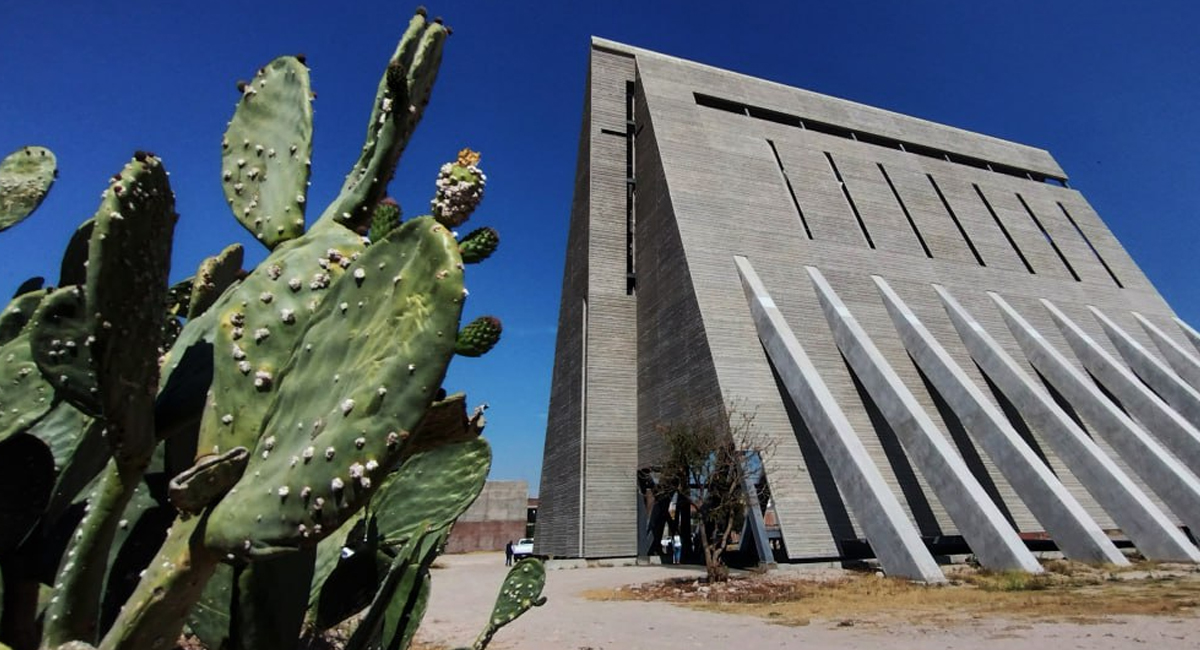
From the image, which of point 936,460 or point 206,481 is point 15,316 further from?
point 936,460

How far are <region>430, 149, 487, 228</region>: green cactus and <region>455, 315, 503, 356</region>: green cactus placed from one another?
33cm

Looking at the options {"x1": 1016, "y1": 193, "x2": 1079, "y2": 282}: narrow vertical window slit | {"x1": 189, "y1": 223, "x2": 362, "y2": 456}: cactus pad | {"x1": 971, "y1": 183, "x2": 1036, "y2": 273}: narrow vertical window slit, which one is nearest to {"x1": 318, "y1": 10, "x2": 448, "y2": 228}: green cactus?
{"x1": 189, "y1": 223, "x2": 362, "y2": 456}: cactus pad

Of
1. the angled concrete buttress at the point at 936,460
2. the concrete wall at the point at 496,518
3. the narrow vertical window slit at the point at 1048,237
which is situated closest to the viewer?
the angled concrete buttress at the point at 936,460

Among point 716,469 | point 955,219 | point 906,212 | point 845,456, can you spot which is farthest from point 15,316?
point 955,219

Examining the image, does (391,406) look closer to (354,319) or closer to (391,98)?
(354,319)

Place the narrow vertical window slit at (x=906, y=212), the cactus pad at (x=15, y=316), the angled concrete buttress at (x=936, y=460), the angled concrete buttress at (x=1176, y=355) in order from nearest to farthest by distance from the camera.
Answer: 1. the cactus pad at (x=15, y=316)
2. the angled concrete buttress at (x=936, y=460)
3. the angled concrete buttress at (x=1176, y=355)
4. the narrow vertical window slit at (x=906, y=212)

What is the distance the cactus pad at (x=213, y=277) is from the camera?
2705 mm

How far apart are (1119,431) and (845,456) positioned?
7.85 meters

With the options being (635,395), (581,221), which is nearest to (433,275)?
(635,395)

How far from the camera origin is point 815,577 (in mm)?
11594

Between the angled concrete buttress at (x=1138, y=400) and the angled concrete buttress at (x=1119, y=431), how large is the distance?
16.0 inches

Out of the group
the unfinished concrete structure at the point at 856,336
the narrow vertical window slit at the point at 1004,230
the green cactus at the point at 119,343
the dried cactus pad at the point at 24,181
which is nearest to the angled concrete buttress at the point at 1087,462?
the unfinished concrete structure at the point at 856,336

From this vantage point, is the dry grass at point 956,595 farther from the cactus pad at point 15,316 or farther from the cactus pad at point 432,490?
the cactus pad at point 15,316

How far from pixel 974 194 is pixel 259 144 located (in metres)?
28.8
